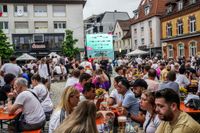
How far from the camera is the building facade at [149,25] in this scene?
155ft

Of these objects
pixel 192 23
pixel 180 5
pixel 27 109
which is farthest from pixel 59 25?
pixel 27 109

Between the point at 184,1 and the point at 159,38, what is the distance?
9.03 metres

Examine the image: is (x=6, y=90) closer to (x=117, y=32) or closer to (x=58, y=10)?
(x=58, y=10)

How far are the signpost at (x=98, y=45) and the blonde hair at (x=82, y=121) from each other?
2610 centimetres

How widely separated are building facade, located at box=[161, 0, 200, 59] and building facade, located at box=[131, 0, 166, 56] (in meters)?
2.72

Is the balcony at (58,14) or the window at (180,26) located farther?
the balcony at (58,14)

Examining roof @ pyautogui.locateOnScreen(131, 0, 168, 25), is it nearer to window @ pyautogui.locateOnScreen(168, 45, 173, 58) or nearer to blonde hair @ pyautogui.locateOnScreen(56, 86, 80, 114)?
window @ pyautogui.locateOnScreen(168, 45, 173, 58)

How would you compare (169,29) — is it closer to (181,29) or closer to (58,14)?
(181,29)

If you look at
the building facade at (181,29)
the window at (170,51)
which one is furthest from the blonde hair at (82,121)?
the window at (170,51)

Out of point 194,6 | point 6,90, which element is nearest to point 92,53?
point 194,6

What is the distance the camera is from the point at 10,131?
6.85 m

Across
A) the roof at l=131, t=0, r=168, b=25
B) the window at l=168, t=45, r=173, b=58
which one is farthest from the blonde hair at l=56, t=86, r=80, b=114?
the roof at l=131, t=0, r=168, b=25

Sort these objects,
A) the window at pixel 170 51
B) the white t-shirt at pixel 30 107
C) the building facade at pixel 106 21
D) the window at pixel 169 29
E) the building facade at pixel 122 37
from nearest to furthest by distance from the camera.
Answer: the white t-shirt at pixel 30 107 < the window at pixel 170 51 < the window at pixel 169 29 < the building facade at pixel 122 37 < the building facade at pixel 106 21

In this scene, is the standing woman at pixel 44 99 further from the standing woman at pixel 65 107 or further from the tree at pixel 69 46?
the tree at pixel 69 46
